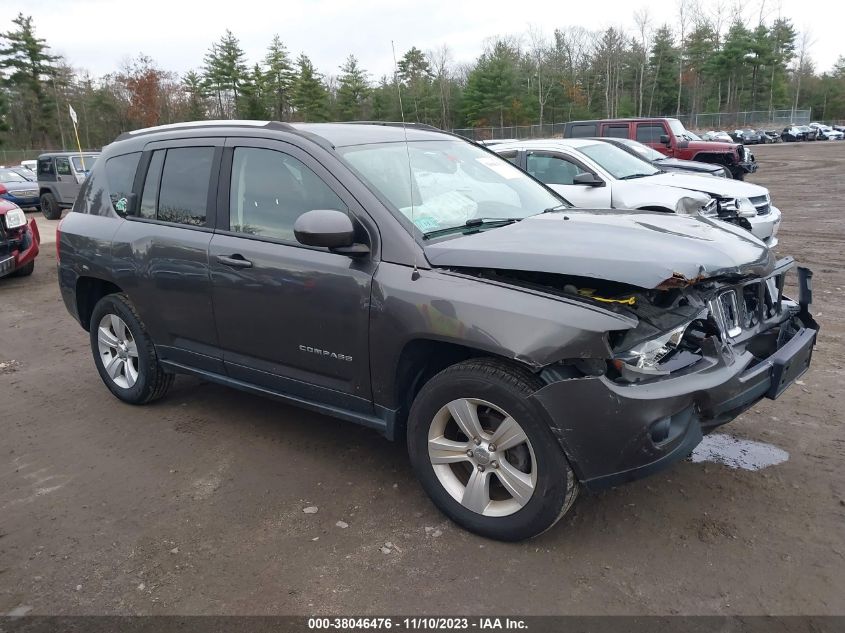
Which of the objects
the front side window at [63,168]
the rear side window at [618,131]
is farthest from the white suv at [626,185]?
the front side window at [63,168]

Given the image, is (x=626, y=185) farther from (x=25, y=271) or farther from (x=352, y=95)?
(x=25, y=271)

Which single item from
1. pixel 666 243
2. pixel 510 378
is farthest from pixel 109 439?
pixel 666 243

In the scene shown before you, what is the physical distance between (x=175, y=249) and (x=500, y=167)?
2120 millimetres

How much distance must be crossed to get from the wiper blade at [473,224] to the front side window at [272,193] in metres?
0.48

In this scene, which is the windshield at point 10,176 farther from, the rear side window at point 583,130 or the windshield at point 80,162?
the rear side window at point 583,130

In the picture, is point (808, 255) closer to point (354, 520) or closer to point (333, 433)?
point (333, 433)

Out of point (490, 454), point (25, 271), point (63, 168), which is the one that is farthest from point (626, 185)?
point (63, 168)

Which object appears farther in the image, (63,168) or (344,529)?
(63,168)

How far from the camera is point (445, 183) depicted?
3.76 metres

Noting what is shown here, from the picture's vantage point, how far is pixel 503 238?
3.16 meters

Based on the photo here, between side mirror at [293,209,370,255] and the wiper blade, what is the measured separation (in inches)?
15.2

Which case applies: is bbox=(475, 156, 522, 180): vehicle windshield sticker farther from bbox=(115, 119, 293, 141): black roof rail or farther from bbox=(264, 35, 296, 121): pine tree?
bbox=(264, 35, 296, 121): pine tree

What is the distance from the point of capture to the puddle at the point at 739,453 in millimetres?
3654

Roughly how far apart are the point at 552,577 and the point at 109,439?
302 cm
